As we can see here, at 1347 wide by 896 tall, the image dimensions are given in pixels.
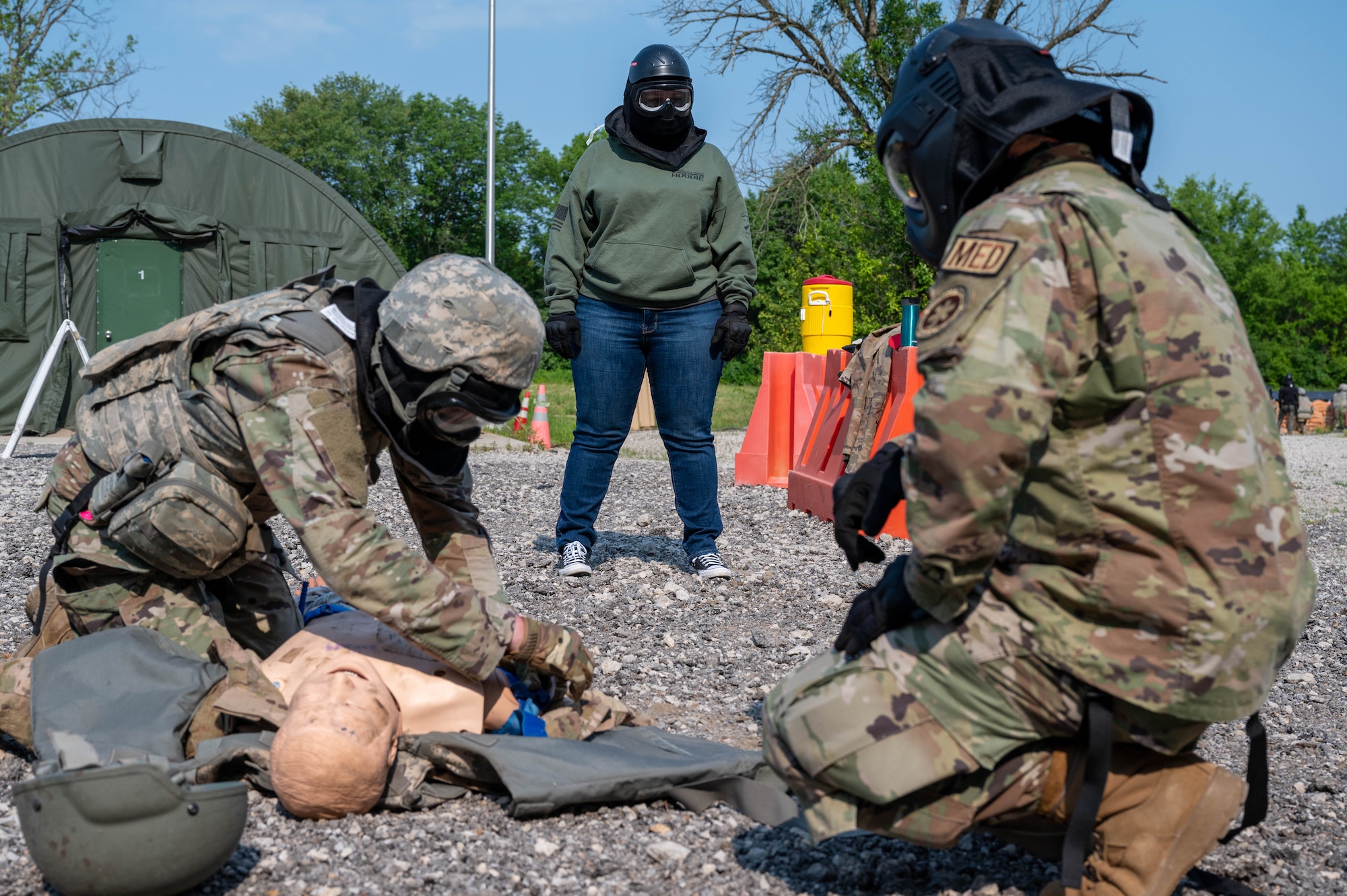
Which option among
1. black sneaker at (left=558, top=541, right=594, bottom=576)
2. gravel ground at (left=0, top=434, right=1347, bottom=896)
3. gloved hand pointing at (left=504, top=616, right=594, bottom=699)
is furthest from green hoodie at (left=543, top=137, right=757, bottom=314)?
gloved hand pointing at (left=504, top=616, right=594, bottom=699)

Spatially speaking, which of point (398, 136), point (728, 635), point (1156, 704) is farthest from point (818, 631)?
point (398, 136)

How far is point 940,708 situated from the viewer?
222 cm

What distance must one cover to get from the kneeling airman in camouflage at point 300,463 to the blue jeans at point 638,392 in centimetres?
199

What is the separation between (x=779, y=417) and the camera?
9.52 m

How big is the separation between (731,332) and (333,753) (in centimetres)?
339

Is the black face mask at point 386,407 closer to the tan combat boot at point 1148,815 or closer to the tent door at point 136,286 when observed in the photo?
the tan combat boot at point 1148,815

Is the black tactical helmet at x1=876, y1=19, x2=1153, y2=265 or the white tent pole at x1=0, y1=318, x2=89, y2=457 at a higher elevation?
the black tactical helmet at x1=876, y1=19, x2=1153, y2=265

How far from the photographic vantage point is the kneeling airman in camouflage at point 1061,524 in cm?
206

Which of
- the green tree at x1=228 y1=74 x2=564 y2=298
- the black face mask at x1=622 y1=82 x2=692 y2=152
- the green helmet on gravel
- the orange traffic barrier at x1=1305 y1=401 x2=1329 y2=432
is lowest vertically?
the orange traffic barrier at x1=1305 y1=401 x2=1329 y2=432

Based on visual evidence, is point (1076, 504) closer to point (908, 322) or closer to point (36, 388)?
point (908, 322)

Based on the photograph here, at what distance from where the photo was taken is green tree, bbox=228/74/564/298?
5147 cm

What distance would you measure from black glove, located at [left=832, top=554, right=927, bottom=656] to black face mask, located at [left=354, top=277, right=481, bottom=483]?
4.02 feet

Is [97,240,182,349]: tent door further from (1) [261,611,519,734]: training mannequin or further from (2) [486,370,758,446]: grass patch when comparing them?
(1) [261,611,519,734]: training mannequin

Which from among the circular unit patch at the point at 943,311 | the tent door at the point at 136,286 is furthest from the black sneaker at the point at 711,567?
the tent door at the point at 136,286
